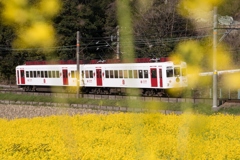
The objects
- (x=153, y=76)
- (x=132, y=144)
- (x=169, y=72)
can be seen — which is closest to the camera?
(x=132, y=144)

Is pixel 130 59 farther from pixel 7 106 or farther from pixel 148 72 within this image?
pixel 7 106

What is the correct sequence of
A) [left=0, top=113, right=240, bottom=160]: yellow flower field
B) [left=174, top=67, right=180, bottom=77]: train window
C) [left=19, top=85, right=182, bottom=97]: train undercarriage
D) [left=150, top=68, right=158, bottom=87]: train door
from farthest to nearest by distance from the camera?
1. [left=19, top=85, right=182, bottom=97]: train undercarriage
2. [left=174, top=67, right=180, bottom=77]: train window
3. [left=150, top=68, right=158, bottom=87]: train door
4. [left=0, top=113, right=240, bottom=160]: yellow flower field

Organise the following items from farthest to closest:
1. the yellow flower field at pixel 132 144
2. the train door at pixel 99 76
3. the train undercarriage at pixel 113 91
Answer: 1. the train door at pixel 99 76
2. the train undercarriage at pixel 113 91
3. the yellow flower field at pixel 132 144

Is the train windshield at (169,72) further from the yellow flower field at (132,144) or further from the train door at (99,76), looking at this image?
the yellow flower field at (132,144)

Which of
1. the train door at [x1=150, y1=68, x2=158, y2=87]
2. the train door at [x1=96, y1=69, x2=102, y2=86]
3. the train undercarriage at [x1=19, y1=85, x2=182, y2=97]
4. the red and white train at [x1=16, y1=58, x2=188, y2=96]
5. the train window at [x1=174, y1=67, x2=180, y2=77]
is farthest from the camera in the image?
the train door at [x1=96, y1=69, x2=102, y2=86]

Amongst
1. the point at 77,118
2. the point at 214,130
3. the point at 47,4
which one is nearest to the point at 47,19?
the point at 47,4

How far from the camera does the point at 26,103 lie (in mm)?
30766

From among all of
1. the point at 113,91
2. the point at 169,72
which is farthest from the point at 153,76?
the point at 113,91

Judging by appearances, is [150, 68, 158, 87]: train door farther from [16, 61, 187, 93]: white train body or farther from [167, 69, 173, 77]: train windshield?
[167, 69, 173, 77]: train windshield

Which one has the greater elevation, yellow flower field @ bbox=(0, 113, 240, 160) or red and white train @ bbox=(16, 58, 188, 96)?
red and white train @ bbox=(16, 58, 188, 96)

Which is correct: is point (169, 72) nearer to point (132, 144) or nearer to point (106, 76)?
point (106, 76)

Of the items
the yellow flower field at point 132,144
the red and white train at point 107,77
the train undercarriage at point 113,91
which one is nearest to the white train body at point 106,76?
the red and white train at point 107,77

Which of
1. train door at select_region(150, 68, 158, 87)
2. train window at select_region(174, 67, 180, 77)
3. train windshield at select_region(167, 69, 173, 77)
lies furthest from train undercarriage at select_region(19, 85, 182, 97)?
train windshield at select_region(167, 69, 173, 77)

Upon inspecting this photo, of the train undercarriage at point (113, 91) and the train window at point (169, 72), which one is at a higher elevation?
the train window at point (169, 72)
